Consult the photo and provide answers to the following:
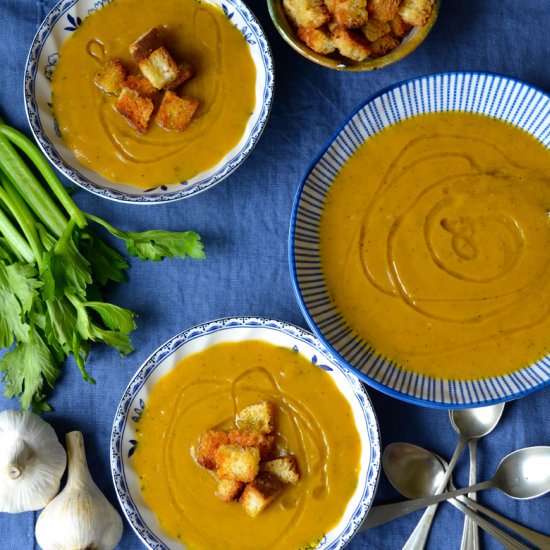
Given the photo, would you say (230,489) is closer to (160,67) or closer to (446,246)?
(446,246)

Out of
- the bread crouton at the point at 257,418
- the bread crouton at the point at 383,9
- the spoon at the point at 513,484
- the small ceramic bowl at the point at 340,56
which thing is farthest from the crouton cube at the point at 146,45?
the spoon at the point at 513,484

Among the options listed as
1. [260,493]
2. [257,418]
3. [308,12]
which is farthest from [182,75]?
[260,493]

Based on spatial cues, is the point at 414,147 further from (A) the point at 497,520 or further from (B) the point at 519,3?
(A) the point at 497,520

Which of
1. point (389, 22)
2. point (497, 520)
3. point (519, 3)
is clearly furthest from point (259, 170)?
point (497, 520)

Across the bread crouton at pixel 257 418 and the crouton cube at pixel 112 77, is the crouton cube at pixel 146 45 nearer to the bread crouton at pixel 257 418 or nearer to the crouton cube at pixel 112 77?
the crouton cube at pixel 112 77

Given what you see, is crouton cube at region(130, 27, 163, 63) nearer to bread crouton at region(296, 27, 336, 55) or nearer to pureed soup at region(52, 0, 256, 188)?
pureed soup at region(52, 0, 256, 188)
